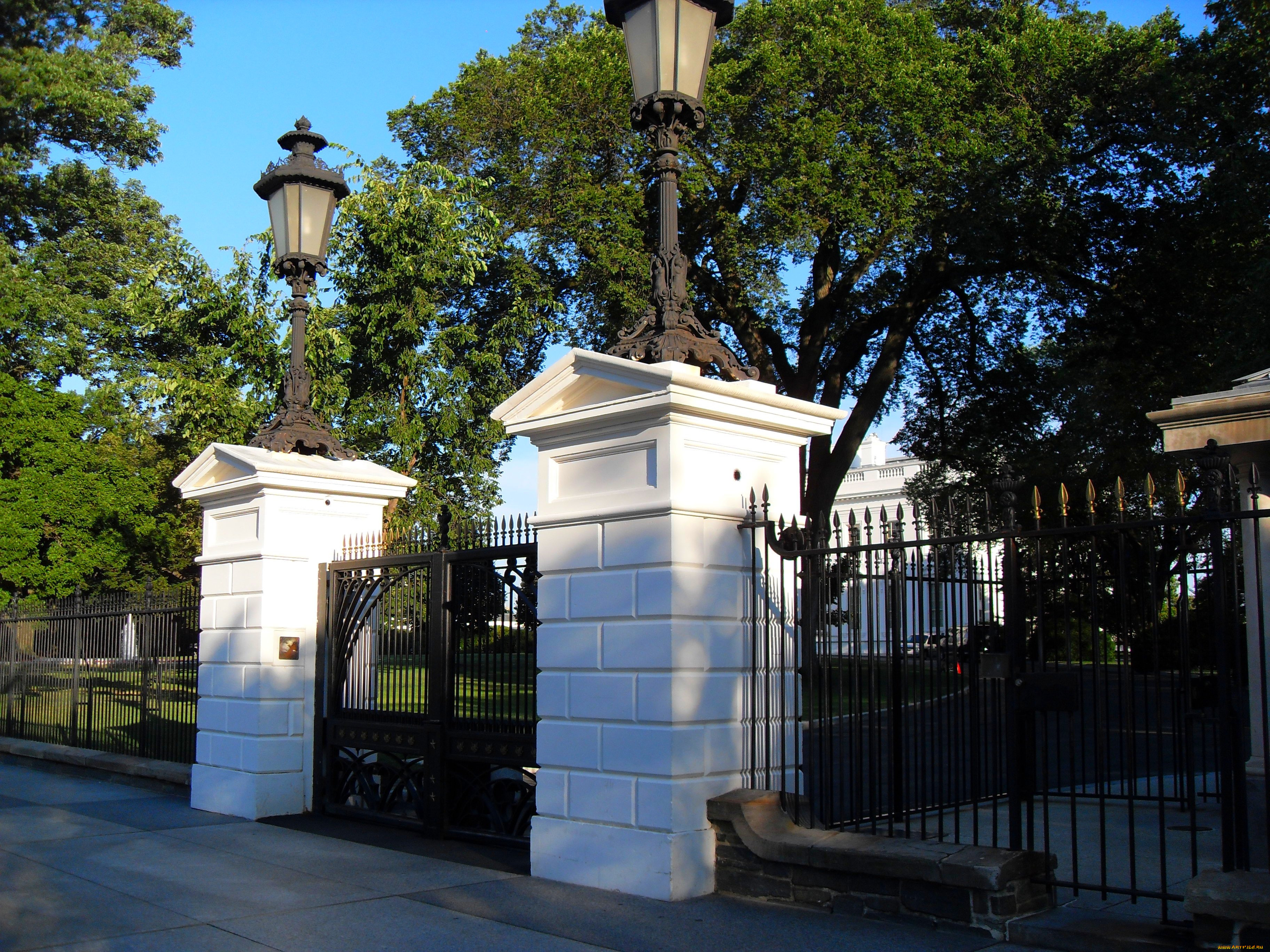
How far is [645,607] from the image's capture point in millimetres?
6941

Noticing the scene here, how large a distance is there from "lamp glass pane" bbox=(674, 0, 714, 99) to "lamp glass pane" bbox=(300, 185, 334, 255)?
4.50 m

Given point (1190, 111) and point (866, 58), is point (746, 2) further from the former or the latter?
point (1190, 111)

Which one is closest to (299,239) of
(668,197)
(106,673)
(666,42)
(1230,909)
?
(668,197)

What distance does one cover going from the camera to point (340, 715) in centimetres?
1010

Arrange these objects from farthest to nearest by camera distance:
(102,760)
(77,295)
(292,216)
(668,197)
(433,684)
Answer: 1. (77,295)
2. (102,760)
3. (292,216)
4. (433,684)
5. (668,197)

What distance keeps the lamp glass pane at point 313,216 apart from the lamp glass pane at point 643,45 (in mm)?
4159

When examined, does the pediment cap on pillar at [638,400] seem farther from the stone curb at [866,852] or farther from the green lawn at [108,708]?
the green lawn at [108,708]

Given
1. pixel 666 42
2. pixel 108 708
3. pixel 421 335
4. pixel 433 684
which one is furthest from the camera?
pixel 421 335

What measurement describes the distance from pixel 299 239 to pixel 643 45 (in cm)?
458

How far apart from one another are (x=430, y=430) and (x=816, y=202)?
8380 millimetres

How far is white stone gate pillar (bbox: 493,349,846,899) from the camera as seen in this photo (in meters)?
6.80

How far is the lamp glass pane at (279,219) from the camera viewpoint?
1029 centimetres

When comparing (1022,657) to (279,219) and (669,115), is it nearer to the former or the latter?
(669,115)

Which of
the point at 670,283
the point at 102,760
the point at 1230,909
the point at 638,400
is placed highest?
the point at 670,283
